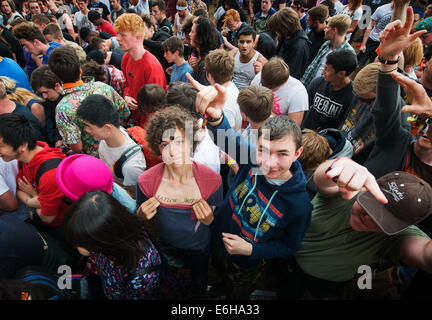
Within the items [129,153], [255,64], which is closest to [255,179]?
[129,153]

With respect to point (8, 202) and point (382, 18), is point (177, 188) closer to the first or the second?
point (8, 202)

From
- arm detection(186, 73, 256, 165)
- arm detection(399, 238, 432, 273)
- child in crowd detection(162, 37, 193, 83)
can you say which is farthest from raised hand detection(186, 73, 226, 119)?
child in crowd detection(162, 37, 193, 83)

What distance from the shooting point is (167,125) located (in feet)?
5.16

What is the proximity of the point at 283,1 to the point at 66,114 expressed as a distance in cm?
618

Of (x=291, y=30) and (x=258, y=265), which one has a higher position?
(x=291, y=30)

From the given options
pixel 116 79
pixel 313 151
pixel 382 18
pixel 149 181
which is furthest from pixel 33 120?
pixel 382 18

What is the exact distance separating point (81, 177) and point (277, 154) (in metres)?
1.21

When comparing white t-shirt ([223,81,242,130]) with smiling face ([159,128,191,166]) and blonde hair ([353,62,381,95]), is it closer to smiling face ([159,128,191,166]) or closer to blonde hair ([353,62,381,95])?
smiling face ([159,128,191,166])

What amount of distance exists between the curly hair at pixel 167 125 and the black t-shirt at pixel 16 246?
2.96ft

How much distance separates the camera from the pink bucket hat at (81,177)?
1.60m

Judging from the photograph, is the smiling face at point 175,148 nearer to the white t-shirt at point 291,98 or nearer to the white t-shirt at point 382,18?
the white t-shirt at point 291,98

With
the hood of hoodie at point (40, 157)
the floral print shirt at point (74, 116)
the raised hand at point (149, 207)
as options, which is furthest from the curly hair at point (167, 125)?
the floral print shirt at point (74, 116)

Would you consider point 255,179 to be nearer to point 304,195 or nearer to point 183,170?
point 304,195
